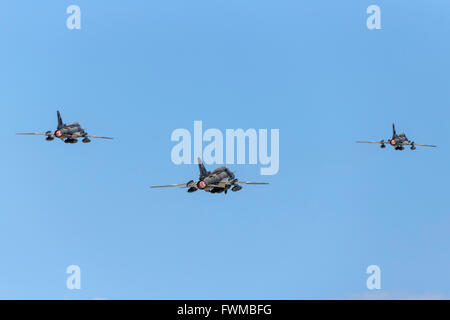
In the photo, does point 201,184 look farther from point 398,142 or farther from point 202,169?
point 398,142

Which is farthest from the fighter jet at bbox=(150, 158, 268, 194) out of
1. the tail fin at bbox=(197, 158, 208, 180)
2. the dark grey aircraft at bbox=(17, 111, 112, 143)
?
the dark grey aircraft at bbox=(17, 111, 112, 143)

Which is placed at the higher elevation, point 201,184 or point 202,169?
point 202,169

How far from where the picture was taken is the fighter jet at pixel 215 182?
12825cm

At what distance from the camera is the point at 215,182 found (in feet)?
431

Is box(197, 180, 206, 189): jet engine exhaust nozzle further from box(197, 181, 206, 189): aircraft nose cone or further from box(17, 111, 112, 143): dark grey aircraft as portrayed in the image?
box(17, 111, 112, 143): dark grey aircraft

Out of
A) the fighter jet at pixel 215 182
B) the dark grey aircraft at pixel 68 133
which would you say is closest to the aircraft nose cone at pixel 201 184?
the fighter jet at pixel 215 182

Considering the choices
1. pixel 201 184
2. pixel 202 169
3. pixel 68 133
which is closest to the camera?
pixel 201 184

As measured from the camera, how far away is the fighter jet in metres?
128

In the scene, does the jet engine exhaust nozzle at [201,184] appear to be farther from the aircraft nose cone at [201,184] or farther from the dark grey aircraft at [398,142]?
the dark grey aircraft at [398,142]

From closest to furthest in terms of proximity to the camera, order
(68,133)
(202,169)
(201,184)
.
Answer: (201,184)
(202,169)
(68,133)

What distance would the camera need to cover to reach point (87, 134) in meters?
177

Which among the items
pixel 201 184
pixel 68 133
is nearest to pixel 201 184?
pixel 201 184
